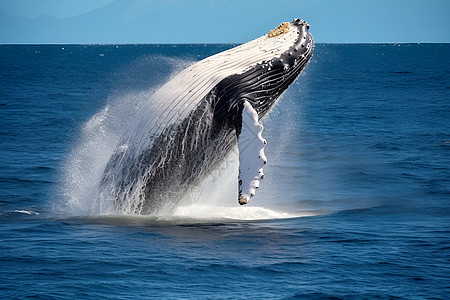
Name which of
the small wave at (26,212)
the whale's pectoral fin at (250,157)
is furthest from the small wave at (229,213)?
the small wave at (26,212)

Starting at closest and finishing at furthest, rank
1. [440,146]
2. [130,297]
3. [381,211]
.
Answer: [130,297], [381,211], [440,146]

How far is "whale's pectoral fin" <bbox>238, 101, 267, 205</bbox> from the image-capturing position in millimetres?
10406

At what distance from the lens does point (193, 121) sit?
11.3 m

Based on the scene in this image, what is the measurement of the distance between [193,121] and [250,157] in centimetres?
119

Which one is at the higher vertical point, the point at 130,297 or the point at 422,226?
the point at 422,226

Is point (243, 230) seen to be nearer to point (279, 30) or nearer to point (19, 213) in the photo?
point (279, 30)

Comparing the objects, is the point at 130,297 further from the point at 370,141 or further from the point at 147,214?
the point at 370,141

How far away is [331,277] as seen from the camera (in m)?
8.94

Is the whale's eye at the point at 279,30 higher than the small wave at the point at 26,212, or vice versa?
the whale's eye at the point at 279,30

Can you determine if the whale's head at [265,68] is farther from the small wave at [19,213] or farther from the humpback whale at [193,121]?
the small wave at [19,213]

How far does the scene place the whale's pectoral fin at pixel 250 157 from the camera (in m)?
10.4

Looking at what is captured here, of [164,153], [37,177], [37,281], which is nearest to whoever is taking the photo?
[37,281]

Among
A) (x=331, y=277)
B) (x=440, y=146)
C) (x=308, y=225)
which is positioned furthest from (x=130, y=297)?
(x=440, y=146)

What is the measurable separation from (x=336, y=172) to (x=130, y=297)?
10.4 meters
